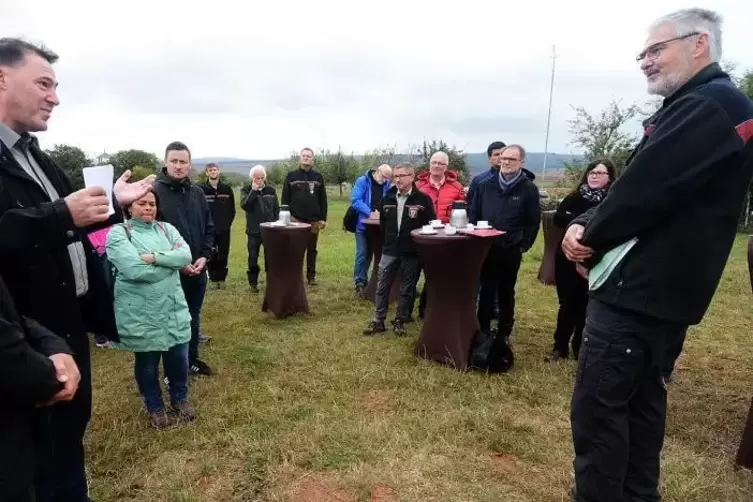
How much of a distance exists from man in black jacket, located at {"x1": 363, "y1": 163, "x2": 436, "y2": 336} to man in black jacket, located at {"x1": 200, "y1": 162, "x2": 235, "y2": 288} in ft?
9.62

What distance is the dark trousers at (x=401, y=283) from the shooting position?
5.37m

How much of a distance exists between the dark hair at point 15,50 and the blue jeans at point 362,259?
5.61m

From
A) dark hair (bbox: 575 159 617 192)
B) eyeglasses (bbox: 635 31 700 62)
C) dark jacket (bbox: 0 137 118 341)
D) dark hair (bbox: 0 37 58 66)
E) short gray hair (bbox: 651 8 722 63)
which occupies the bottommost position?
dark jacket (bbox: 0 137 118 341)

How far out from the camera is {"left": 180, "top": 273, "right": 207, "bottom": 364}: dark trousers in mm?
4034

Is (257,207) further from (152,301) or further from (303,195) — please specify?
(152,301)

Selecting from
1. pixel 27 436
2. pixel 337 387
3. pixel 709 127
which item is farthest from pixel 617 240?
pixel 337 387

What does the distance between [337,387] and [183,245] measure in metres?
1.56

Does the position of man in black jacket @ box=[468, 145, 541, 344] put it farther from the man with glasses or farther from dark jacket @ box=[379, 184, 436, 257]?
dark jacket @ box=[379, 184, 436, 257]

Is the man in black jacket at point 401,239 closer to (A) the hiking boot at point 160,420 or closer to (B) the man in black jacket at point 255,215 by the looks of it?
(A) the hiking boot at point 160,420

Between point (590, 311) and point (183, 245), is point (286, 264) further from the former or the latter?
point (590, 311)

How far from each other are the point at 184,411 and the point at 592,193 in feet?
11.6

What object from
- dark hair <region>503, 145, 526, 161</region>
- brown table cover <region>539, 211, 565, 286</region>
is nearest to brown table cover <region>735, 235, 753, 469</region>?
dark hair <region>503, 145, 526, 161</region>

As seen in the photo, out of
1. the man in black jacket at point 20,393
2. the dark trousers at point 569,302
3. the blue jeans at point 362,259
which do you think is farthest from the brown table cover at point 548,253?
the man in black jacket at point 20,393

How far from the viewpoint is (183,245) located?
11.3ft
